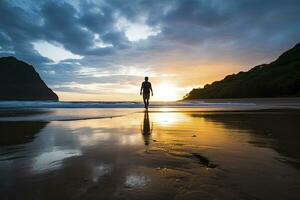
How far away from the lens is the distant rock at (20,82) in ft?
486

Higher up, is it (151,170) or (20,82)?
(20,82)

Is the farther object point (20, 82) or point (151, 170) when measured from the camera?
point (20, 82)

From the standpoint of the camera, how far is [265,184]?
208cm

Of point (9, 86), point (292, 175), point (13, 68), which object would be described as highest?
point (13, 68)

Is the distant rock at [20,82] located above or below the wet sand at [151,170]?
above

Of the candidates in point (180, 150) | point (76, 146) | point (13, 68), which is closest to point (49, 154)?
point (76, 146)

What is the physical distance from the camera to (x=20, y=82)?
161 metres

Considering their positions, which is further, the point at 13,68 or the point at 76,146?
the point at 13,68

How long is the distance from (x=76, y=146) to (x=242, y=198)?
283 centimetres

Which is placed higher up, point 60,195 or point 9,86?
point 9,86

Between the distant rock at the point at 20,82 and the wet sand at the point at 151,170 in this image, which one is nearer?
the wet sand at the point at 151,170

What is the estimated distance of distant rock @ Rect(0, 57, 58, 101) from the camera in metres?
148

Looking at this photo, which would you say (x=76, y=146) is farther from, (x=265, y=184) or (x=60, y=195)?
(x=265, y=184)

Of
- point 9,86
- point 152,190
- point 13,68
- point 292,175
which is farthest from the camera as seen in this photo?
point 13,68
